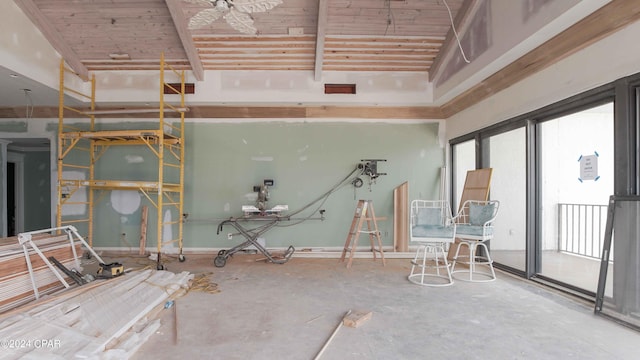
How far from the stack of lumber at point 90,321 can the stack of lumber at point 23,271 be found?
300 millimetres

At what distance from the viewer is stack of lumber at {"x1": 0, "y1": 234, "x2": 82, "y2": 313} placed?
118 inches

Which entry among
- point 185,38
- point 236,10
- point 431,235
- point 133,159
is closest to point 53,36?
point 185,38

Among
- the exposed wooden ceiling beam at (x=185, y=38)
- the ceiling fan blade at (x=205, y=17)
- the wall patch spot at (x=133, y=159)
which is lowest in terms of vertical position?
→ the wall patch spot at (x=133, y=159)

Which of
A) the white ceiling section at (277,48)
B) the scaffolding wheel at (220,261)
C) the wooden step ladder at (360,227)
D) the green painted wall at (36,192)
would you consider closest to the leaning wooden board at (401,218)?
the wooden step ladder at (360,227)

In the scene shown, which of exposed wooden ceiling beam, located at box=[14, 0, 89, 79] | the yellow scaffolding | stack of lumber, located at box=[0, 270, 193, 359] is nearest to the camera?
stack of lumber, located at box=[0, 270, 193, 359]

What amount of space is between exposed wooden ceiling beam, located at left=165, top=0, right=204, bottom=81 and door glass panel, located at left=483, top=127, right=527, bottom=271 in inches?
179

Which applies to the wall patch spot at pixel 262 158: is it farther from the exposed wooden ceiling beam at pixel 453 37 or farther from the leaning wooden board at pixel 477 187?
the leaning wooden board at pixel 477 187

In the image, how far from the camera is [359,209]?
520 cm

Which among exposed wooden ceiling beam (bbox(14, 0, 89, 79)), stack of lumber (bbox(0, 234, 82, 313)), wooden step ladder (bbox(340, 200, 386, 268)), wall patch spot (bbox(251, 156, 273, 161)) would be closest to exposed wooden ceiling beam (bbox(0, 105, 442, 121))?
wall patch spot (bbox(251, 156, 273, 161))

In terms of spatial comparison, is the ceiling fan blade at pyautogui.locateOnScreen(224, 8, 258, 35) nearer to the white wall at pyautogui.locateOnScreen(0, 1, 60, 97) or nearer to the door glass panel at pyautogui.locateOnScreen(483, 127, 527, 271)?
the white wall at pyautogui.locateOnScreen(0, 1, 60, 97)

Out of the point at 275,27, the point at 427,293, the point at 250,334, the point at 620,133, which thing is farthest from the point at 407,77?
the point at 250,334

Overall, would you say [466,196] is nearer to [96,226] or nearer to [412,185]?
[412,185]

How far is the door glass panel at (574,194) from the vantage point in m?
3.66

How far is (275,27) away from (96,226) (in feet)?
15.5
